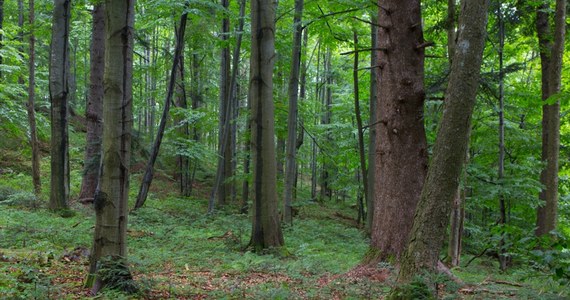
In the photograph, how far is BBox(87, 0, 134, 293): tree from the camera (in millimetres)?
4066

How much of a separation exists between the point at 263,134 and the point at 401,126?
109 inches

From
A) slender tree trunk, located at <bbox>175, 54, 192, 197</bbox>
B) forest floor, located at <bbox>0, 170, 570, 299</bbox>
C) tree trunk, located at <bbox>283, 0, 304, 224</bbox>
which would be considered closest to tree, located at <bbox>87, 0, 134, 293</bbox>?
forest floor, located at <bbox>0, 170, 570, 299</bbox>

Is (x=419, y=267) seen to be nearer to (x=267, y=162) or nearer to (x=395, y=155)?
(x=395, y=155)

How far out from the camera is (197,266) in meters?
6.65

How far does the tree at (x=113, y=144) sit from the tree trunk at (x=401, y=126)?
11.5 ft

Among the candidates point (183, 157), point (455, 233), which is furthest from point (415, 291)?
point (183, 157)

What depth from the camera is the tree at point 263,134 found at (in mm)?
7777

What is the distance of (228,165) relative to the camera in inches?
670

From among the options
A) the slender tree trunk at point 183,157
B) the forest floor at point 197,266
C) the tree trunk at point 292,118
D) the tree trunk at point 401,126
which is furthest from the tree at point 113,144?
the slender tree trunk at point 183,157

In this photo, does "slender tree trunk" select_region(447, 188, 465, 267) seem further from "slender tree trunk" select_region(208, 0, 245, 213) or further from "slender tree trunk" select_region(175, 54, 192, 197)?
"slender tree trunk" select_region(175, 54, 192, 197)

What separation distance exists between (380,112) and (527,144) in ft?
29.3

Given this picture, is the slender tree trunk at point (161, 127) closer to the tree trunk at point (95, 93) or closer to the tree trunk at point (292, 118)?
the tree trunk at point (95, 93)

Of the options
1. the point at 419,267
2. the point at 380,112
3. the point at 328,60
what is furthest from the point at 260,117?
the point at 328,60

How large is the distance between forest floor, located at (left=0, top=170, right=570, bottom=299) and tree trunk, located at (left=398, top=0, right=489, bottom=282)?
Answer: 19.1 inches
